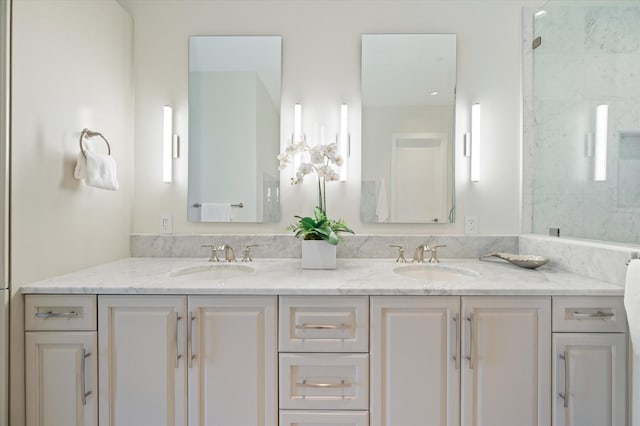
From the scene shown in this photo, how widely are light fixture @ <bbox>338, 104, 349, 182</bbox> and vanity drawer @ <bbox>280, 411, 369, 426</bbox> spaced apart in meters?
1.17

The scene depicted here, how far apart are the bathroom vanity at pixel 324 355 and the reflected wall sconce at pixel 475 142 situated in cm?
83

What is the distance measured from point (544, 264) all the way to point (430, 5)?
1.57 m

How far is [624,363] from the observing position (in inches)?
47.6

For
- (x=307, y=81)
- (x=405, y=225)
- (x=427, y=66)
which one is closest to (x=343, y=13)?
(x=307, y=81)

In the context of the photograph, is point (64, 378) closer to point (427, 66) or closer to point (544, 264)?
point (544, 264)

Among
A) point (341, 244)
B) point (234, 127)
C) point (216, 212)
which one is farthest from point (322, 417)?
point (234, 127)

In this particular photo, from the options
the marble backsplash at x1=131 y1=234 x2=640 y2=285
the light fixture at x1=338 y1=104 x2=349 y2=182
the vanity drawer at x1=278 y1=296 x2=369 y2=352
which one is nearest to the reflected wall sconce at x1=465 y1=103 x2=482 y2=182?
the marble backsplash at x1=131 y1=234 x2=640 y2=285

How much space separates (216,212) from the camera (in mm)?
1906

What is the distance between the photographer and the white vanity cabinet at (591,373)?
1.21 m

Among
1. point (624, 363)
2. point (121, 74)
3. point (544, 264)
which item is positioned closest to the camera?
point (624, 363)

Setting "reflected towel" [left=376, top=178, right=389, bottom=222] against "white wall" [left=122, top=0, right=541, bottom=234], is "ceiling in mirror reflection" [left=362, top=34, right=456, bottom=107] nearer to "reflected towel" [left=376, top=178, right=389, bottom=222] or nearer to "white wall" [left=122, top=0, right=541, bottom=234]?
"white wall" [left=122, top=0, right=541, bottom=234]

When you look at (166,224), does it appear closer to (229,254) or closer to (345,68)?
(229,254)

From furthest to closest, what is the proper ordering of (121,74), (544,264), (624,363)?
(121,74)
(544,264)
(624,363)

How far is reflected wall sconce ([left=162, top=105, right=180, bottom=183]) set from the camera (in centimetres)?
190
